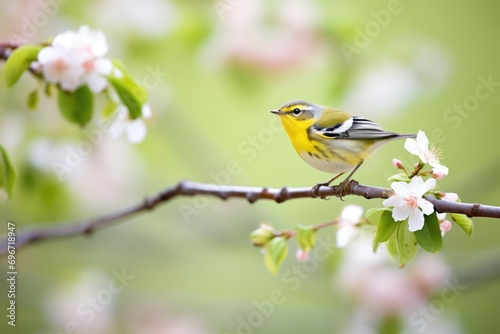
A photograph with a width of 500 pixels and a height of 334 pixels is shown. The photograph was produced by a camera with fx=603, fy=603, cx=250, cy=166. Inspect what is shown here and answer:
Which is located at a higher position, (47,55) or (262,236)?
(47,55)

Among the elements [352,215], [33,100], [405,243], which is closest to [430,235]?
[405,243]

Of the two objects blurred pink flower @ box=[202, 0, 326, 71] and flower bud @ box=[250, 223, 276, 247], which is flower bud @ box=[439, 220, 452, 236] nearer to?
flower bud @ box=[250, 223, 276, 247]

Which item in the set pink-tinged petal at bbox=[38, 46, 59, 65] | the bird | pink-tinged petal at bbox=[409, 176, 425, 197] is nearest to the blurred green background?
the bird

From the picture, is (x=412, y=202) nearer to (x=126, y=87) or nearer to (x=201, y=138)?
(x=126, y=87)

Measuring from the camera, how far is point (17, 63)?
24.6 inches

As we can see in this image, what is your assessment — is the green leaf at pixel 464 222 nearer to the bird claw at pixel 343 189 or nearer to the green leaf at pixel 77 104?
the bird claw at pixel 343 189

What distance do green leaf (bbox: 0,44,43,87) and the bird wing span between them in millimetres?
349

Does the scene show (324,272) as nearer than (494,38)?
Yes

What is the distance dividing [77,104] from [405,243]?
405mm

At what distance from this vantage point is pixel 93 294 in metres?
1.29

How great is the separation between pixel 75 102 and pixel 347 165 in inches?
13.1

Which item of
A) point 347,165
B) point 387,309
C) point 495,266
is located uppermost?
point 347,165

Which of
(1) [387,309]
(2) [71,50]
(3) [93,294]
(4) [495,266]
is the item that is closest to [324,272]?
(1) [387,309]

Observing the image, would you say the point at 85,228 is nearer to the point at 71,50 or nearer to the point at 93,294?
the point at 71,50
